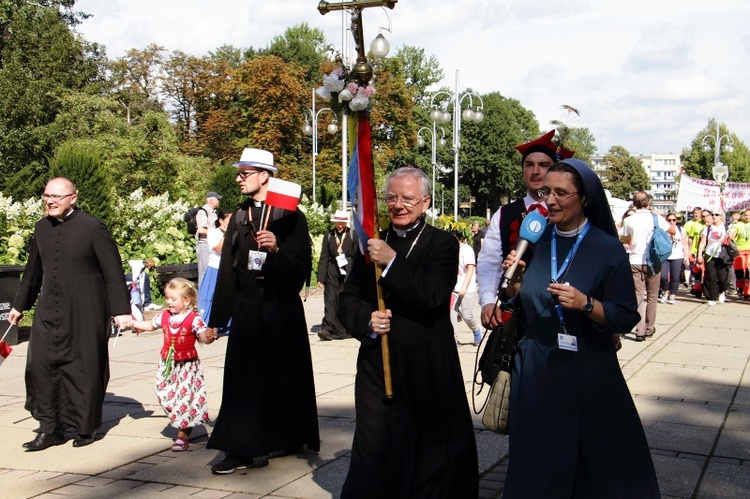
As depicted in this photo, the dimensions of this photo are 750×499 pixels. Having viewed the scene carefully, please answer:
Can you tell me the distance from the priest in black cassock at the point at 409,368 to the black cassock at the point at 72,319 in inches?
119

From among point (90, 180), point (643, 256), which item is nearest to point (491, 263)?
point (643, 256)

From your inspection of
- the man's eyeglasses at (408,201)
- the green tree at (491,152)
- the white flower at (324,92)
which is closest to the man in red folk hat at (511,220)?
the man's eyeglasses at (408,201)

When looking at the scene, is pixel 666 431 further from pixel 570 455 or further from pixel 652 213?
pixel 652 213

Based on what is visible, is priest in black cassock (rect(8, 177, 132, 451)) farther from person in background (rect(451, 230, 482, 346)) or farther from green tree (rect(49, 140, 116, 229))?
green tree (rect(49, 140, 116, 229))

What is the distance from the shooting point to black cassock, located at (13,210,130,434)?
23.0 feet

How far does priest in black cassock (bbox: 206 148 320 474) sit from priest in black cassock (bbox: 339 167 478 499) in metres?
1.58

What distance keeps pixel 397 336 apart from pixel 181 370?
2.69 meters

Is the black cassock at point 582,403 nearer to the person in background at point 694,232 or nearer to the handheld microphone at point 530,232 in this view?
the handheld microphone at point 530,232

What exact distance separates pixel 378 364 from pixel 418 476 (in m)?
0.57

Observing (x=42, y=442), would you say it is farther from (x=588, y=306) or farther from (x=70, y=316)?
(x=588, y=306)

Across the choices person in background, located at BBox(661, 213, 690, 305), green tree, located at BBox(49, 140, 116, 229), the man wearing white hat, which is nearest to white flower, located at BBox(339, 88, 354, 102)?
the man wearing white hat

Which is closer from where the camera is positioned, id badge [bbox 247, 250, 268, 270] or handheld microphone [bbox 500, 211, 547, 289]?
handheld microphone [bbox 500, 211, 547, 289]

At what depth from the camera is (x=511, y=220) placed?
5328 mm

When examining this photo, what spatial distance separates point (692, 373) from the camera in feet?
32.3
